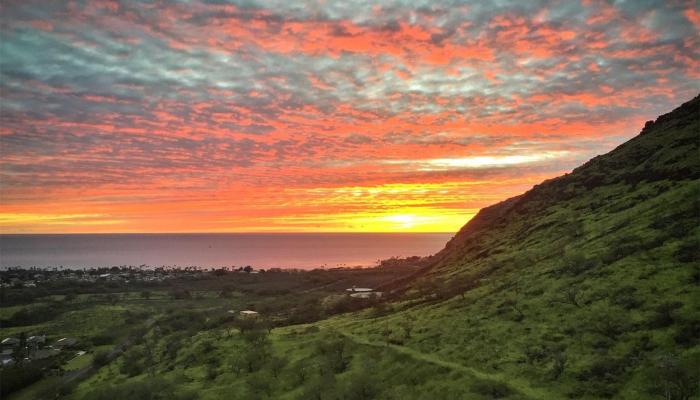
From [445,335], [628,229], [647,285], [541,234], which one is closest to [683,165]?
[628,229]

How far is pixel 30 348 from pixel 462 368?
9036cm

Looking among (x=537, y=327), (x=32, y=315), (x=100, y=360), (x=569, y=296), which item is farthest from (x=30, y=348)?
(x=569, y=296)

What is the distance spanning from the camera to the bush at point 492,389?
26.9m

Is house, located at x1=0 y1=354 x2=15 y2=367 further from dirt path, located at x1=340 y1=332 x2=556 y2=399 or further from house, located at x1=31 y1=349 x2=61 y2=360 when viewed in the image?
dirt path, located at x1=340 y1=332 x2=556 y2=399

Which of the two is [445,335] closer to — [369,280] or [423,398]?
[423,398]

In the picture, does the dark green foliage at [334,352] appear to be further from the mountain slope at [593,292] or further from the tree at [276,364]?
the tree at [276,364]

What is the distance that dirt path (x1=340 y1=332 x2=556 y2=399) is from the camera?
26.0 meters

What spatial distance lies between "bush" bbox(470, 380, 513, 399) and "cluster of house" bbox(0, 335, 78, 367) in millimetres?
83608

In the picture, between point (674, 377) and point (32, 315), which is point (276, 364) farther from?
point (32, 315)

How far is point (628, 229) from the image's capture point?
44.2 m

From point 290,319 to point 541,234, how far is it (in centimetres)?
4205

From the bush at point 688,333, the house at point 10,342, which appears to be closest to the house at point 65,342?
the house at point 10,342

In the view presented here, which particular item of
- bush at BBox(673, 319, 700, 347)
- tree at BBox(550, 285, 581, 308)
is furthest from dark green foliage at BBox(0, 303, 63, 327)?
bush at BBox(673, 319, 700, 347)

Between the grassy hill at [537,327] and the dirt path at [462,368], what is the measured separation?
136 mm
